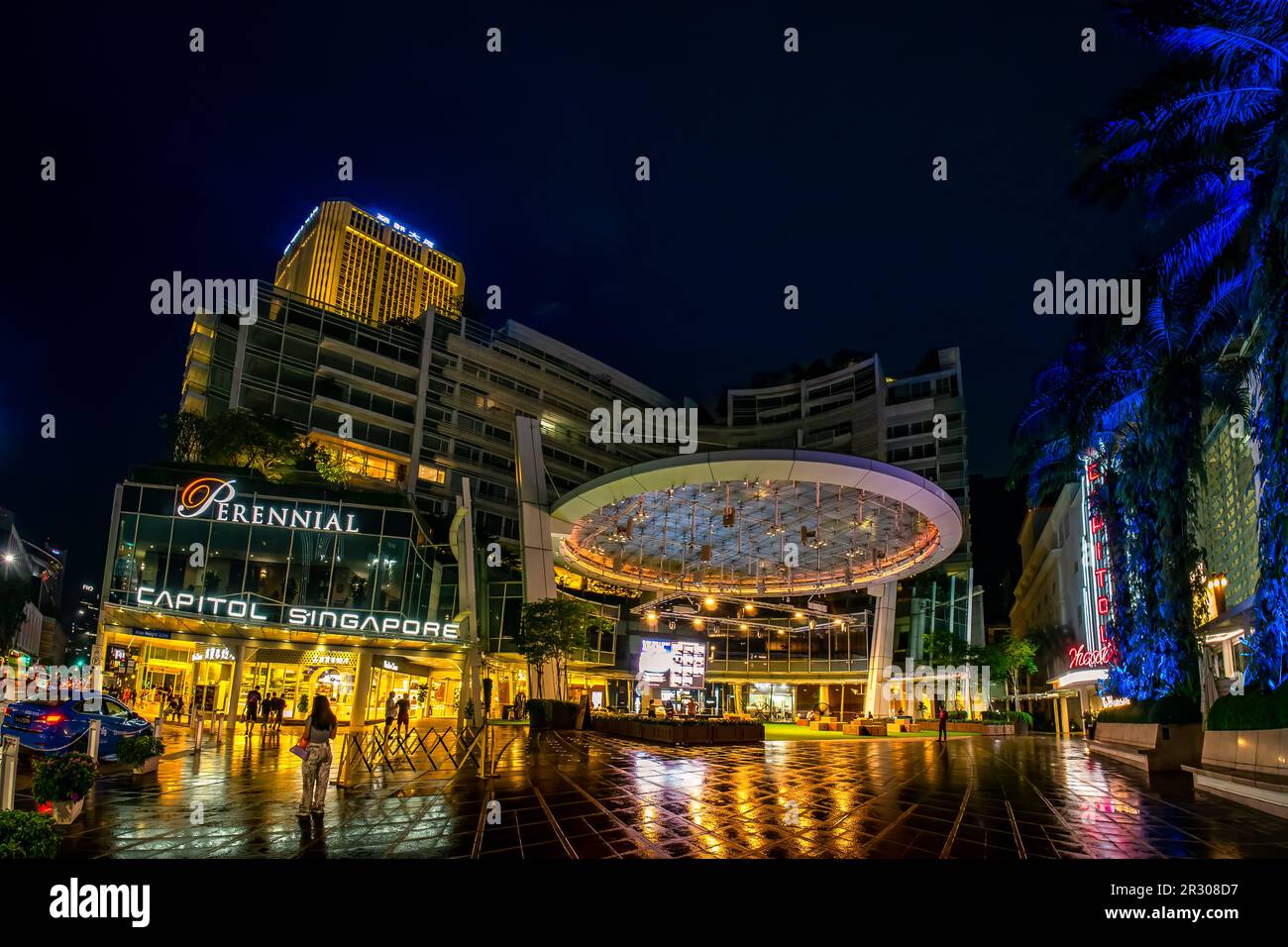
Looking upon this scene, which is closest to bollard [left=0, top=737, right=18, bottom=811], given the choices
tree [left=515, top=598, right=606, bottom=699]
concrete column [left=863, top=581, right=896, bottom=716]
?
tree [left=515, top=598, right=606, bottom=699]

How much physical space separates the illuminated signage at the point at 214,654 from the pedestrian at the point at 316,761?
2545 centimetres

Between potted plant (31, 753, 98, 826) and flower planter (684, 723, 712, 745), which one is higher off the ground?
potted plant (31, 753, 98, 826)

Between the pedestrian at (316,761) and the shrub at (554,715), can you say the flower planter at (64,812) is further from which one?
the shrub at (554,715)

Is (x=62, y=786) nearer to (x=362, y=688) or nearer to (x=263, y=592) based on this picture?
(x=263, y=592)

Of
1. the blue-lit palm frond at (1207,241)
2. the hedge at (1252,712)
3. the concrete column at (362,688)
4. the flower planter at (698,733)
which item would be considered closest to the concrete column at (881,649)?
the flower planter at (698,733)

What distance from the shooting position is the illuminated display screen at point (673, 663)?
101 feet

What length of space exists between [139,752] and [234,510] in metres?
18.9

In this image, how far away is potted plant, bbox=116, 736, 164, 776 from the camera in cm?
1348

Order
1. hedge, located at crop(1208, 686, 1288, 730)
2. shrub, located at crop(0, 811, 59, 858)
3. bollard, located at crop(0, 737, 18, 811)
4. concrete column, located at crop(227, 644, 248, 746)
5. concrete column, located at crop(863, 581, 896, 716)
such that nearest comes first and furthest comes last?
shrub, located at crop(0, 811, 59, 858) < bollard, located at crop(0, 737, 18, 811) < hedge, located at crop(1208, 686, 1288, 730) < concrete column, located at crop(227, 644, 248, 746) < concrete column, located at crop(863, 581, 896, 716)

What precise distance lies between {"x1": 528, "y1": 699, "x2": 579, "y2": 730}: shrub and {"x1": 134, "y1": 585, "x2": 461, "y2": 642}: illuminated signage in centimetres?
503

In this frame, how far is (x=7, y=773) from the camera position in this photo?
7188mm

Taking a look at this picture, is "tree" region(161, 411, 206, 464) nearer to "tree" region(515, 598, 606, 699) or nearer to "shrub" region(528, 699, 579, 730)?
"tree" region(515, 598, 606, 699)
